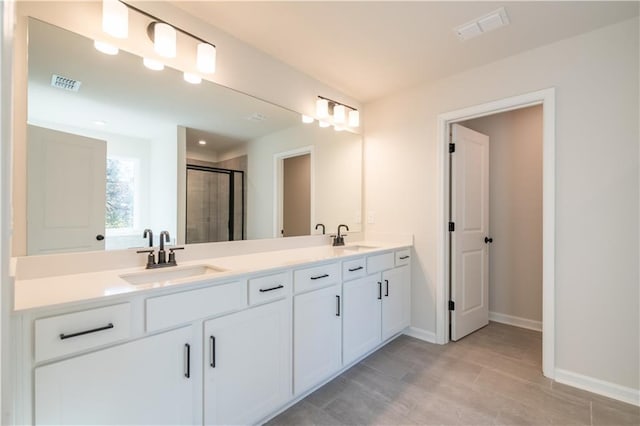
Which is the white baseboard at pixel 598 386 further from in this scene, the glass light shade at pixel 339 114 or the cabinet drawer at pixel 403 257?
the glass light shade at pixel 339 114

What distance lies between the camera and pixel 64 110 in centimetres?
145

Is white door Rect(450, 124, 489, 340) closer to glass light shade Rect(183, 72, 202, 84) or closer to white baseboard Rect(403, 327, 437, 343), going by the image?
white baseboard Rect(403, 327, 437, 343)

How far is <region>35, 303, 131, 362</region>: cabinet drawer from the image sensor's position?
978 mm

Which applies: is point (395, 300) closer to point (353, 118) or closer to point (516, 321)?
point (516, 321)

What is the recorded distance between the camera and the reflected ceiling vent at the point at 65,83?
1.42m

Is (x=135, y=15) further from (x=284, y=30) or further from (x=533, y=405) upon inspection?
(x=533, y=405)

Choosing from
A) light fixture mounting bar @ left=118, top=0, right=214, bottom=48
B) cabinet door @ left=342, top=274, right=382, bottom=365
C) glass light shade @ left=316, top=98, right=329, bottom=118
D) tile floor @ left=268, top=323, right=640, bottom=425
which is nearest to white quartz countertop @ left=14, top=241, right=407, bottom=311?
cabinet door @ left=342, top=274, right=382, bottom=365

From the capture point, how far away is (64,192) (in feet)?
4.69

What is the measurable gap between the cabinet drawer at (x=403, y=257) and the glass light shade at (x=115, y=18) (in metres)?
2.46

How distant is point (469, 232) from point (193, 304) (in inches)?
102

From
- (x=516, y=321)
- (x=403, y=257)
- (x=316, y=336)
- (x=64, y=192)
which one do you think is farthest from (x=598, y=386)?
(x=64, y=192)

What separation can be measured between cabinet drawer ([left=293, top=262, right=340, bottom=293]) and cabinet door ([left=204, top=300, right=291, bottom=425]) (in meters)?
0.14

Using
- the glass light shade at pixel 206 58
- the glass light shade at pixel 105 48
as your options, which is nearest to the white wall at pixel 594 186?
the glass light shade at pixel 206 58

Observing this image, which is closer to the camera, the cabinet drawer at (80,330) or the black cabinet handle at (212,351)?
the cabinet drawer at (80,330)
